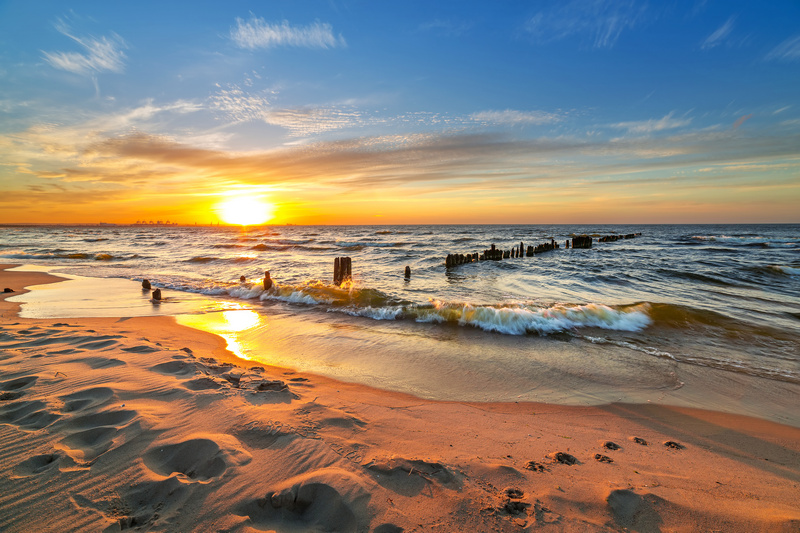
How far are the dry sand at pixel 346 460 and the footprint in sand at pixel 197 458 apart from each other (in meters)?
0.01

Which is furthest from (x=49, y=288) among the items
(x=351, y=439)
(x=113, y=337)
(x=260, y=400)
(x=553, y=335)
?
(x=553, y=335)

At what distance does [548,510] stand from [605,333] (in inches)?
271

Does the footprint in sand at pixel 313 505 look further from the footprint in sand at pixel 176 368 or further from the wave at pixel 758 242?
the wave at pixel 758 242

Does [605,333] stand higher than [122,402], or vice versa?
[122,402]

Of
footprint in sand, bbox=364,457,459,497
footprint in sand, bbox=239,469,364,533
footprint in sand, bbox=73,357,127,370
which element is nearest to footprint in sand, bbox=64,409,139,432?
footprint in sand, bbox=73,357,127,370

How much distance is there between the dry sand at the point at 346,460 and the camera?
2371mm

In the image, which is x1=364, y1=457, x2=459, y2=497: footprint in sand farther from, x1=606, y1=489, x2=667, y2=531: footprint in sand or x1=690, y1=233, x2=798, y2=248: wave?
x1=690, y1=233, x2=798, y2=248: wave

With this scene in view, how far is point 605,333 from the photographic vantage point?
819 cm

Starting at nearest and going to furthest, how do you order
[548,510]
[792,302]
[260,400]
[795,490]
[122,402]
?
[548,510], [795,490], [122,402], [260,400], [792,302]

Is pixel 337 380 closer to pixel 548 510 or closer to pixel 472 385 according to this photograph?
pixel 472 385

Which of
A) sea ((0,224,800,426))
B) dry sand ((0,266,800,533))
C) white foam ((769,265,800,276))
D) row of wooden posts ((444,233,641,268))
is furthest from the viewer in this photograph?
row of wooden posts ((444,233,641,268))

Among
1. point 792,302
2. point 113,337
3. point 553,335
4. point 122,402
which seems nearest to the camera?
point 122,402

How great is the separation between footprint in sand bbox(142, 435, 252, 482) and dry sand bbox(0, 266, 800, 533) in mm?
14

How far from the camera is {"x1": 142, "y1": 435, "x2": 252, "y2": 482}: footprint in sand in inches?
107
